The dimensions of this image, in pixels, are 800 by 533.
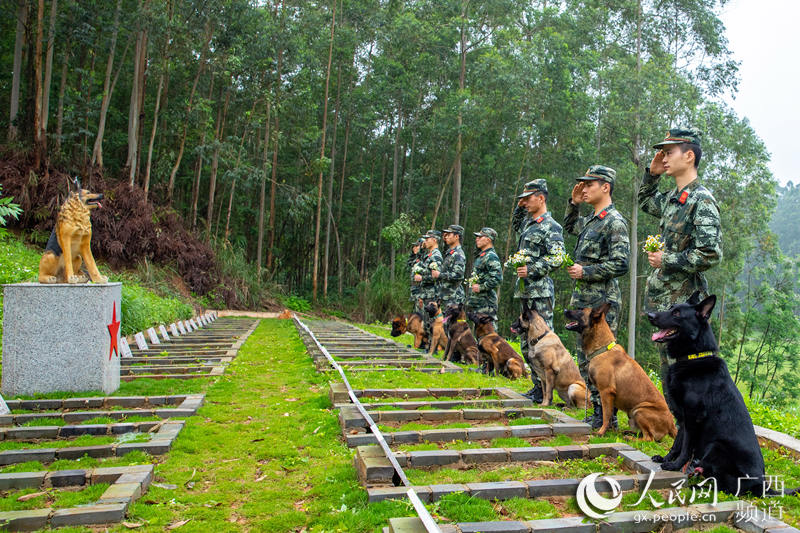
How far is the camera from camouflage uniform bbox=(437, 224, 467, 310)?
926 centimetres

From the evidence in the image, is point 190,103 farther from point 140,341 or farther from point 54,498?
point 54,498

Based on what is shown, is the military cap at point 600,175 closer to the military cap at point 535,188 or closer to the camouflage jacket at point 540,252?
the camouflage jacket at point 540,252

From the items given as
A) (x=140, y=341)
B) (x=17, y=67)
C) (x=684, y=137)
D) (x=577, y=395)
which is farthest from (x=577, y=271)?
(x=17, y=67)

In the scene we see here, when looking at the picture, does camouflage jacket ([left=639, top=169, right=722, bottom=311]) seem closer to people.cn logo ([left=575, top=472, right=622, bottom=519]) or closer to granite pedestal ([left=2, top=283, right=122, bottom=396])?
people.cn logo ([left=575, top=472, right=622, bottom=519])

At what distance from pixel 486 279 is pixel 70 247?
16.9 feet

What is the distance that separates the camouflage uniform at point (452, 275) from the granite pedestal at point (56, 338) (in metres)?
5.43

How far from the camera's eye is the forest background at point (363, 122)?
17422 millimetres

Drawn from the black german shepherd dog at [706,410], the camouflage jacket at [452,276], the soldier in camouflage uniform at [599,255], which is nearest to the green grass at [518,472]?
the black german shepherd dog at [706,410]

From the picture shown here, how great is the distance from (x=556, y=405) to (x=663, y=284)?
182 centimetres

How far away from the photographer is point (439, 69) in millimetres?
23891

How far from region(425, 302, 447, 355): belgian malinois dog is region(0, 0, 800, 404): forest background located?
37.1ft

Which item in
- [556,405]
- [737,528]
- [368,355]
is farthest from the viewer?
[368,355]

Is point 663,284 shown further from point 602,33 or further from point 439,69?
point 602,33

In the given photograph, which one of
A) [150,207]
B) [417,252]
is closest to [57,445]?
[417,252]
